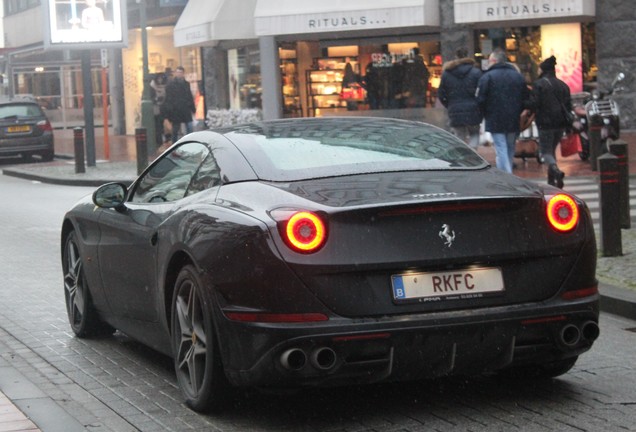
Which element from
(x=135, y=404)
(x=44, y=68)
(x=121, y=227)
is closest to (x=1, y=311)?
(x=121, y=227)

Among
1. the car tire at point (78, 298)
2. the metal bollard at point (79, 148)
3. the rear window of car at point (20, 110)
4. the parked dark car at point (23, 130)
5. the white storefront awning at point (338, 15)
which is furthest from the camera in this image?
the rear window of car at point (20, 110)

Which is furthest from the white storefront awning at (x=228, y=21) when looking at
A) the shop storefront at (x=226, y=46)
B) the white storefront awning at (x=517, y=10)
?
the white storefront awning at (x=517, y=10)

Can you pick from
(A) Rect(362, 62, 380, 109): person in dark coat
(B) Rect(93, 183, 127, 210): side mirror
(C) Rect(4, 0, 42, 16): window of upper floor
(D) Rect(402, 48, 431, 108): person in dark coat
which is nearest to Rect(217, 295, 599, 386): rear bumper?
(B) Rect(93, 183, 127, 210): side mirror

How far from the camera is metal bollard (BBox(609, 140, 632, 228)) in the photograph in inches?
488

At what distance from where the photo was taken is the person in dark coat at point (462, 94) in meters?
18.7

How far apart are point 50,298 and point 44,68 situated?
170ft

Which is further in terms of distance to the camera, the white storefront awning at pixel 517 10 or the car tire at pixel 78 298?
the white storefront awning at pixel 517 10

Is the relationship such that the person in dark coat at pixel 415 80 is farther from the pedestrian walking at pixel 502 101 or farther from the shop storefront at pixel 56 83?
the shop storefront at pixel 56 83

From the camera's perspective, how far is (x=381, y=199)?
18.8 ft

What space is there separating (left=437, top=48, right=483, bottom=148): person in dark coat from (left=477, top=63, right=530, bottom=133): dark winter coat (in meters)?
1.85

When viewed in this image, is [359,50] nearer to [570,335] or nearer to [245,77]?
[245,77]

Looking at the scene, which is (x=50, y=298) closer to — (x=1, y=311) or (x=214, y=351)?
(x=1, y=311)

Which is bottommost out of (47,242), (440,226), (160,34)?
(47,242)

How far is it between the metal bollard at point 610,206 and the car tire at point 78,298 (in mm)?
4234
